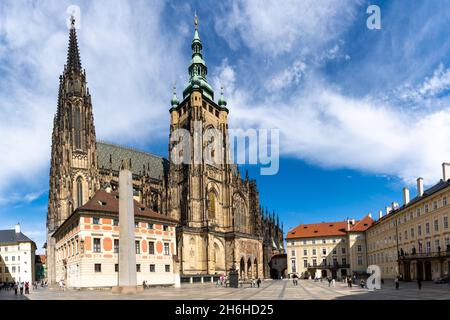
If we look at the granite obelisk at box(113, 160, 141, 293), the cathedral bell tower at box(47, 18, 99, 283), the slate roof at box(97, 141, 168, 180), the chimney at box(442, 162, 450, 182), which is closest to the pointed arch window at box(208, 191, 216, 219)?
the slate roof at box(97, 141, 168, 180)

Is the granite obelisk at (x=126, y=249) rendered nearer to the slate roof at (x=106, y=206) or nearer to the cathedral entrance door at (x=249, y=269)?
the slate roof at (x=106, y=206)

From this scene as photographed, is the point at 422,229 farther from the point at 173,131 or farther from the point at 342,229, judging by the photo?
the point at 173,131

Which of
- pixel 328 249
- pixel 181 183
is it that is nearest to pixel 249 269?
pixel 328 249

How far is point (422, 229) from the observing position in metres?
58.5

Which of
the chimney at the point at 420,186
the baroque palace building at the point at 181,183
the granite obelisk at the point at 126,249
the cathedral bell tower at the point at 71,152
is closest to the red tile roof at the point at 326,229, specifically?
the baroque palace building at the point at 181,183

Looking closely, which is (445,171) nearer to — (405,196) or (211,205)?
(405,196)

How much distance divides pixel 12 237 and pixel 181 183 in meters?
58.3

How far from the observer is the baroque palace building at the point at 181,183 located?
3056 inches

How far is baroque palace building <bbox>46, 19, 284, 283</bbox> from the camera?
255ft

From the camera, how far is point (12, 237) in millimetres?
117312

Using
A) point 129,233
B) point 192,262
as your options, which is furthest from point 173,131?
point 129,233

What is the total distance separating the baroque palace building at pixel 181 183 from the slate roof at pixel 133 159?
23 cm
